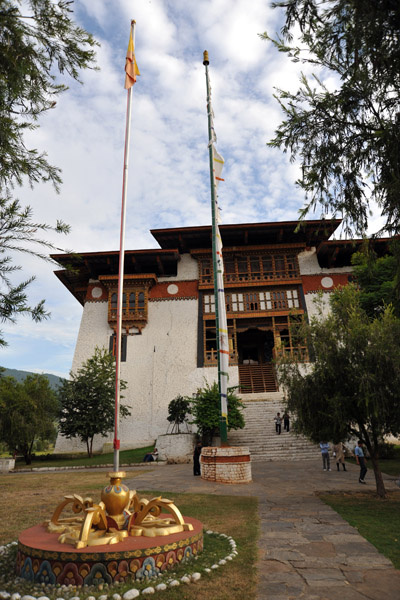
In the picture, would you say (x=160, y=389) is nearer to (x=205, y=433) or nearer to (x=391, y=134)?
(x=205, y=433)

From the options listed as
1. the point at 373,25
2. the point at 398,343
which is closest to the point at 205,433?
the point at 398,343

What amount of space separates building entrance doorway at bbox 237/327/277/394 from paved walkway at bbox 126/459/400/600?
15.8 metres

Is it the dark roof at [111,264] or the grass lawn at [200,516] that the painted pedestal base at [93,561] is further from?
the dark roof at [111,264]

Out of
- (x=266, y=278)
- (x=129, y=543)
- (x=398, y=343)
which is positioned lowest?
(x=129, y=543)

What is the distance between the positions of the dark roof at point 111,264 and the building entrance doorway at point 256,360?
7.49 meters

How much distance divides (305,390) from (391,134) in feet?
20.7

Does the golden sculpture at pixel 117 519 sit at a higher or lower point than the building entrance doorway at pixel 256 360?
lower

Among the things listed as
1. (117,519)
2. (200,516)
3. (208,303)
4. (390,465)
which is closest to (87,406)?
(208,303)

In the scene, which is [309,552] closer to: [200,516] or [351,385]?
[200,516]

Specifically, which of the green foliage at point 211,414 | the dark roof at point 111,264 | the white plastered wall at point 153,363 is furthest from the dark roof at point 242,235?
the green foliage at point 211,414

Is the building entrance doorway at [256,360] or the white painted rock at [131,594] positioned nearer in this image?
the white painted rock at [131,594]

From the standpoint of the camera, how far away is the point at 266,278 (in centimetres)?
2847

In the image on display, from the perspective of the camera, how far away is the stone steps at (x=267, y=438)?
18.0 m

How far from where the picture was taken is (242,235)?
28.8 metres
